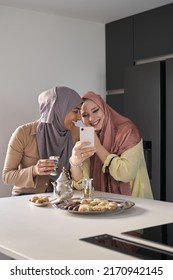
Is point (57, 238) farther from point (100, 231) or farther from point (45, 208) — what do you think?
point (45, 208)

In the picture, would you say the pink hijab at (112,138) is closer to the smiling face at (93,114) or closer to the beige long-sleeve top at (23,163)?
the smiling face at (93,114)

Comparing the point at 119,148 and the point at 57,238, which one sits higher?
the point at 119,148

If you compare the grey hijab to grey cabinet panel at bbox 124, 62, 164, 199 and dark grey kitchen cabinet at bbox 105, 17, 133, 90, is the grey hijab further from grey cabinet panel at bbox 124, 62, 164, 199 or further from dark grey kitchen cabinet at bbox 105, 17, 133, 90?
dark grey kitchen cabinet at bbox 105, 17, 133, 90

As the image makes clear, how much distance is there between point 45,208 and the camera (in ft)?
6.80

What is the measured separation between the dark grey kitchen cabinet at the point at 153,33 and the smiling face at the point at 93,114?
1331mm

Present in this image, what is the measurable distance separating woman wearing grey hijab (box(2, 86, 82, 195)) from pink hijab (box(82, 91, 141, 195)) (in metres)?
0.14

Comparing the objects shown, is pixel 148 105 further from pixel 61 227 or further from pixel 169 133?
Answer: pixel 61 227

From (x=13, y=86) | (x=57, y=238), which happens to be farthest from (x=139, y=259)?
(x=13, y=86)

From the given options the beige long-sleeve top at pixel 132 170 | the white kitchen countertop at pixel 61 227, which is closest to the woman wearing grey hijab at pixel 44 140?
the beige long-sleeve top at pixel 132 170

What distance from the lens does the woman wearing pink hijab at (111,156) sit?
2375 mm

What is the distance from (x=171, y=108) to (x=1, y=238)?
2192 mm

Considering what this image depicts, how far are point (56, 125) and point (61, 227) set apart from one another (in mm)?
1119

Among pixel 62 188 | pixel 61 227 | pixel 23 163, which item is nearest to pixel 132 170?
pixel 62 188

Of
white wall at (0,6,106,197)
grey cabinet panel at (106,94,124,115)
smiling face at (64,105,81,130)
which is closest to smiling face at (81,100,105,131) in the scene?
smiling face at (64,105,81,130)
